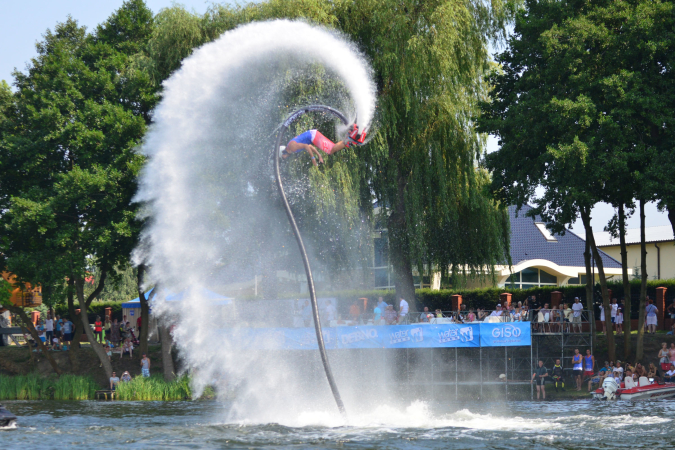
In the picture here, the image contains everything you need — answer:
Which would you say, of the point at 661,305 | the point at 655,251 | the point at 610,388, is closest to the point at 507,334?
the point at 610,388

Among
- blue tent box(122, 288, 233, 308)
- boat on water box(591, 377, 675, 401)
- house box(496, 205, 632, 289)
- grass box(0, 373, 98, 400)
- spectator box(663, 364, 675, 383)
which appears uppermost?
house box(496, 205, 632, 289)

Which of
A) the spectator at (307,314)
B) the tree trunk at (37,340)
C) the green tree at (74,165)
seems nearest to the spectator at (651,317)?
the spectator at (307,314)

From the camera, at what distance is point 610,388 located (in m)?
Answer: 33.4

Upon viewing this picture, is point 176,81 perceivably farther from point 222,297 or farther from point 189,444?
point 189,444

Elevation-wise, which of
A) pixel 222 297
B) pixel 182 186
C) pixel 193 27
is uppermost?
pixel 193 27

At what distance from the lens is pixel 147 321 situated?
48.9 meters

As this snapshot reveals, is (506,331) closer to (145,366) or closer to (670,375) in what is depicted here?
(670,375)

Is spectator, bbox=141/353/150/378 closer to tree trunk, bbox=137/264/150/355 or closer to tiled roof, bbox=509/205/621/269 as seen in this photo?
tree trunk, bbox=137/264/150/355

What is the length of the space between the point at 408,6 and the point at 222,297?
18.0m

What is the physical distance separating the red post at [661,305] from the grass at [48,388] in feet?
114

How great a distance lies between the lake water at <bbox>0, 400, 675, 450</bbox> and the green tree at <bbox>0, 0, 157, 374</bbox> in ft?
41.1

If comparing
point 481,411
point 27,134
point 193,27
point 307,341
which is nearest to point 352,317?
point 307,341

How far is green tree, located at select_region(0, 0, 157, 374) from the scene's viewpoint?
133 ft

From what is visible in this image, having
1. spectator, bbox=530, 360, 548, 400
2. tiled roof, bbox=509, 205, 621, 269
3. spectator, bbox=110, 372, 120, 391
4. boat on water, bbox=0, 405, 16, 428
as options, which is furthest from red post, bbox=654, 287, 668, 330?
boat on water, bbox=0, 405, 16, 428
